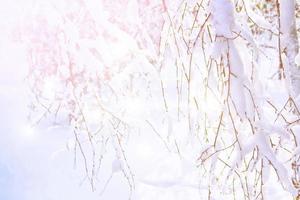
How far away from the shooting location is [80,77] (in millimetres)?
1873

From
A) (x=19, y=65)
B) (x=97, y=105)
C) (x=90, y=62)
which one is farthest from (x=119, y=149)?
(x=19, y=65)

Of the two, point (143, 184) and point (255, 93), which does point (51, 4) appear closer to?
point (255, 93)

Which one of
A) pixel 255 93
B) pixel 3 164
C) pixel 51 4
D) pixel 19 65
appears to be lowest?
pixel 255 93

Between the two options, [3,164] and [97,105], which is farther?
[3,164]

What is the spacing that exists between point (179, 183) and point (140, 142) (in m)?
1.35

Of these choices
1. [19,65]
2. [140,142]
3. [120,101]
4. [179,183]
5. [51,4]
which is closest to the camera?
[51,4]

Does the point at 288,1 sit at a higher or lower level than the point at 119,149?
higher

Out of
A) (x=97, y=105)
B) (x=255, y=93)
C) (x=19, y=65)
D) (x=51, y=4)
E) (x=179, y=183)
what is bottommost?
(x=255, y=93)

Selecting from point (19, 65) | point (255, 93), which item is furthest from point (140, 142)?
point (255, 93)

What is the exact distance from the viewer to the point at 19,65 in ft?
36.1

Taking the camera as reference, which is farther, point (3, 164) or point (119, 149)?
point (3, 164)

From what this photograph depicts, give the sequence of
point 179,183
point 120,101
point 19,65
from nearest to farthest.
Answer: point 120,101
point 179,183
point 19,65

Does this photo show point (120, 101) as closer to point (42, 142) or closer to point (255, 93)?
point (255, 93)

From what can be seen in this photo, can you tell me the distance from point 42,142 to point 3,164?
24.5 inches
